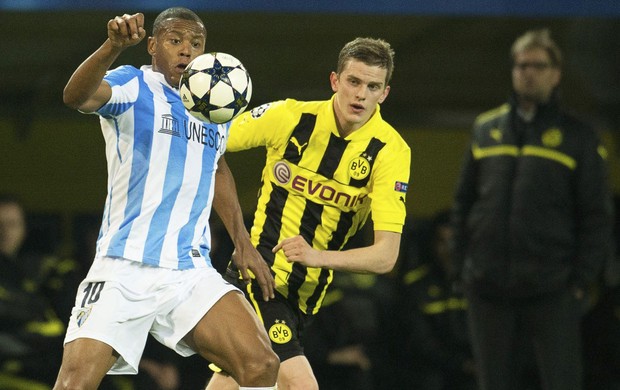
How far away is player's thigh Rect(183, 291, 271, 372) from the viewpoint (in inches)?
176

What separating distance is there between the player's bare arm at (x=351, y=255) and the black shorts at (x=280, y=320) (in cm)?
36

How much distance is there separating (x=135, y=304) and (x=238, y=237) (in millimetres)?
562

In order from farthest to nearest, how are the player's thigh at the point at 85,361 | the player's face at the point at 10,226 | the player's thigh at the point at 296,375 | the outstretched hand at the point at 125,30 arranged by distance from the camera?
the player's face at the point at 10,226 < the player's thigh at the point at 296,375 < the player's thigh at the point at 85,361 < the outstretched hand at the point at 125,30

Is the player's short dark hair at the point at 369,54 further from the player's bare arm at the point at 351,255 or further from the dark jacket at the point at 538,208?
the dark jacket at the point at 538,208

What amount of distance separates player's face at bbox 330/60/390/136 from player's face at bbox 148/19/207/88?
616mm

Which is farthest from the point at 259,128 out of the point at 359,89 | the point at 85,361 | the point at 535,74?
the point at 535,74

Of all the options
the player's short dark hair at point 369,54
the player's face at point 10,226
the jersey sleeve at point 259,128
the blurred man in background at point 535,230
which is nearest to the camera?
the player's short dark hair at point 369,54

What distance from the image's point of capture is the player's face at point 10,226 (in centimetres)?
720

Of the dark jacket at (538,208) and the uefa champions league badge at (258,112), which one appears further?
the dark jacket at (538,208)

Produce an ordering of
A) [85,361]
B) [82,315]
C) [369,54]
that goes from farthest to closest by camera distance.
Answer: [369,54] < [82,315] < [85,361]

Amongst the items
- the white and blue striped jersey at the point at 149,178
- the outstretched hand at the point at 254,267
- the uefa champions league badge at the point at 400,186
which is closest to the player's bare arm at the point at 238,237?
the outstretched hand at the point at 254,267

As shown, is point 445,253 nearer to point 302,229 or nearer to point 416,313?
point 416,313

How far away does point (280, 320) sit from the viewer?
4.98 metres

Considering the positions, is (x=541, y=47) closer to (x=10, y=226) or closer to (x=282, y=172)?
(x=282, y=172)
